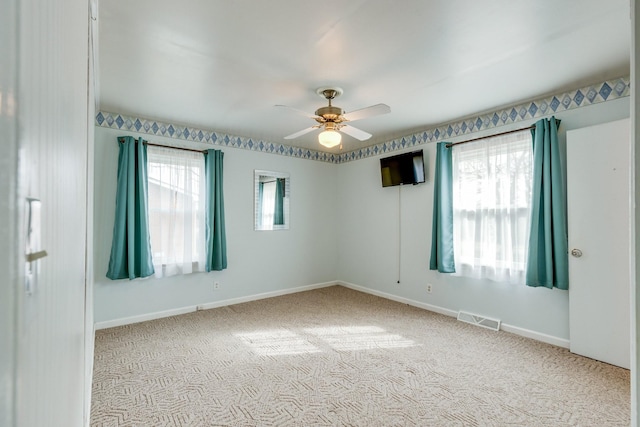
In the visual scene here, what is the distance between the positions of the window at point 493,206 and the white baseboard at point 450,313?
0.54m

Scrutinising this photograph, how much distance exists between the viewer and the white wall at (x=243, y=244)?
11.6ft

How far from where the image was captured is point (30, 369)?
0.36 metres

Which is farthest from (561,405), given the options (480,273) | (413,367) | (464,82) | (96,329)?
(96,329)

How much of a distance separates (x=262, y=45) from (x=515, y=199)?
2.94 metres

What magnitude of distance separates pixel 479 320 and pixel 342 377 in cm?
208

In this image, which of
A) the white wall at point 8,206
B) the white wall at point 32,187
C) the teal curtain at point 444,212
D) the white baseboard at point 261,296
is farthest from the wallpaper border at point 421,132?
the white wall at point 8,206

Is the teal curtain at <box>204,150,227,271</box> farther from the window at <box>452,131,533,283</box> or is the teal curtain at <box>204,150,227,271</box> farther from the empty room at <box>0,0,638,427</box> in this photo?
the window at <box>452,131,533,283</box>

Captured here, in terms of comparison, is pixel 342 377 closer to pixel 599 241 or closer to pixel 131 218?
pixel 599 241

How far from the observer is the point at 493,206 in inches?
139

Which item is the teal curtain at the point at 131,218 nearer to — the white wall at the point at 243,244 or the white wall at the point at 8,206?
the white wall at the point at 243,244

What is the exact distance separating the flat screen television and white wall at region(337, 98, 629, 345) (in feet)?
0.39

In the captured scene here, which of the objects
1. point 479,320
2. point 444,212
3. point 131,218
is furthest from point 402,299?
point 131,218

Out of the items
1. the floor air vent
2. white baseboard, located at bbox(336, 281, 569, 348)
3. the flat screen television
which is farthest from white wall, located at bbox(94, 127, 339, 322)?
the floor air vent

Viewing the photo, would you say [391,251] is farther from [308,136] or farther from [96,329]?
[96,329]
